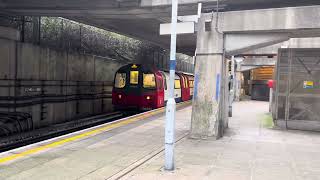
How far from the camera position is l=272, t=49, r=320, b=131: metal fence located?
12.9m

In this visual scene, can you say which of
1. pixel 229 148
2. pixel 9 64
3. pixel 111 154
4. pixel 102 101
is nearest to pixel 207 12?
pixel 229 148

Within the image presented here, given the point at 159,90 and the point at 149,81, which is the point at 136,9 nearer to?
the point at 149,81

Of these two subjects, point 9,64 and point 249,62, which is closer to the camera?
point 9,64

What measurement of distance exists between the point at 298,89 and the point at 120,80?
10.6m

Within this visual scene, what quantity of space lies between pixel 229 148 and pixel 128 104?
37.7 ft

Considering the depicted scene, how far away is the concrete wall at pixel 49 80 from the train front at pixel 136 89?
236cm

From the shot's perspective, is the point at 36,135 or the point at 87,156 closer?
the point at 87,156

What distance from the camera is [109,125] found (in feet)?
40.3

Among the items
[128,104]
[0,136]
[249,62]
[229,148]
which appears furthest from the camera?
[249,62]

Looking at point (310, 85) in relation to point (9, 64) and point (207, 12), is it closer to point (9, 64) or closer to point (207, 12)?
point (207, 12)

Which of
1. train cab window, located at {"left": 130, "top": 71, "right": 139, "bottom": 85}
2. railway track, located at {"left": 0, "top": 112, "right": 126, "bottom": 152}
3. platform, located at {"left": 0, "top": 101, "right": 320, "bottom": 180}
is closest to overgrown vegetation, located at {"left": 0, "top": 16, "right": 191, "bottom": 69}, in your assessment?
train cab window, located at {"left": 130, "top": 71, "right": 139, "bottom": 85}

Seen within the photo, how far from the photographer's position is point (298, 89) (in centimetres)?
1316

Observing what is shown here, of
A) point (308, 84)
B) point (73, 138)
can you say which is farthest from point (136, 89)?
point (73, 138)

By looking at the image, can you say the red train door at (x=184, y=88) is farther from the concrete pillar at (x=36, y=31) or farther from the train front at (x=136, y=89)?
the concrete pillar at (x=36, y=31)
